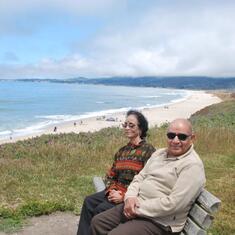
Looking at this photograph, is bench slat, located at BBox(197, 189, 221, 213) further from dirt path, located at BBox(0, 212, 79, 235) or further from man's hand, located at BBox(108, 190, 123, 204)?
dirt path, located at BBox(0, 212, 79, 235)

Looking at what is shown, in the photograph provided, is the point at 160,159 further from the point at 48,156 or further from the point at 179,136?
the point at 48,156

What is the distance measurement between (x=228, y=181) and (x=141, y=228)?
464 centimetres

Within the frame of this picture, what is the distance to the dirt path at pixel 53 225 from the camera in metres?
5.29

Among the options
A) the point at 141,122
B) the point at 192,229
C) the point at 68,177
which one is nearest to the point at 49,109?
the point at 68,177

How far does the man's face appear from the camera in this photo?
12.5ft

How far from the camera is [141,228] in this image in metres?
3.65

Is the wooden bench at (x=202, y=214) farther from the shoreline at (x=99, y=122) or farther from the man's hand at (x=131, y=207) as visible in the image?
the shoreline at (x=99, y=122)

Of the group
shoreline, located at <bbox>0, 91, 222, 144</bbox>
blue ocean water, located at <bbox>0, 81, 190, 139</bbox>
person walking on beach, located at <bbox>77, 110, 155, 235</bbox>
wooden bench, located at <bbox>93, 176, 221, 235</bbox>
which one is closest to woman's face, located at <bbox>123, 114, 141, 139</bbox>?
person walking on beach, located at <bbox>77, 110, 155, 235</bbox>

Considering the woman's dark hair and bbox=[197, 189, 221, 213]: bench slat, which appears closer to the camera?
bbox=[197, 189, 221, 213]: bench slat

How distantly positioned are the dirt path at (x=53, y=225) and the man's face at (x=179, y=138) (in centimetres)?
206

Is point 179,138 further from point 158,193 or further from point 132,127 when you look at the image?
point 132,127

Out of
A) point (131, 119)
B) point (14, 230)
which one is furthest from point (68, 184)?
point (131, 119)

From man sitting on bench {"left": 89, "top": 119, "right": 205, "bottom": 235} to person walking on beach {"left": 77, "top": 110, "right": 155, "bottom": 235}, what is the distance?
1.16 ft

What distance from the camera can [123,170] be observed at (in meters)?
4.55
